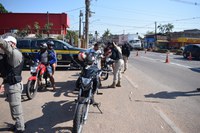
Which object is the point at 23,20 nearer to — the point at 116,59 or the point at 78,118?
the point at 116,59

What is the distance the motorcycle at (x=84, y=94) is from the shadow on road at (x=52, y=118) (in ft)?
1.69

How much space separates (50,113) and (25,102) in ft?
4.34

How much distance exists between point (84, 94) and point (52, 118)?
1148 mm

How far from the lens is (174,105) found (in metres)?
6.89

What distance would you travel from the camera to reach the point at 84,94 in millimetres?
4898

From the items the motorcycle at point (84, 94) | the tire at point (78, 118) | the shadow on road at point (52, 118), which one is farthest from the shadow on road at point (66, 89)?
the tire at point (78, 118)

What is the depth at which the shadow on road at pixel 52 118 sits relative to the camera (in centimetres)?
480

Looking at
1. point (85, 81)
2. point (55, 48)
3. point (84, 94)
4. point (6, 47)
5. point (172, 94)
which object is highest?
point (55, 48)

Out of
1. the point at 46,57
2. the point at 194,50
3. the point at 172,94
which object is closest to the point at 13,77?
the point at 46,57

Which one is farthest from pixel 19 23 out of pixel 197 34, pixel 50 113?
pixel 197 34

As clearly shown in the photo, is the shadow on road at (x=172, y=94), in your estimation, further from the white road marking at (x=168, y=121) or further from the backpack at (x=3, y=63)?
the backpack at (x=3, y=63)

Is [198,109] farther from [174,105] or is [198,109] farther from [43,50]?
[43,50]

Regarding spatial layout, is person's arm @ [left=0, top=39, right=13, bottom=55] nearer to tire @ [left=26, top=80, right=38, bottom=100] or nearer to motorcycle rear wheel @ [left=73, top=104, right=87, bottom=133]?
motorcycle rear wheel @ [left=73, top=104, right=87, bottom=133]

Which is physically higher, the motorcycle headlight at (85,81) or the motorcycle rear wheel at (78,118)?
the motorcycle headlight at (85,81)
